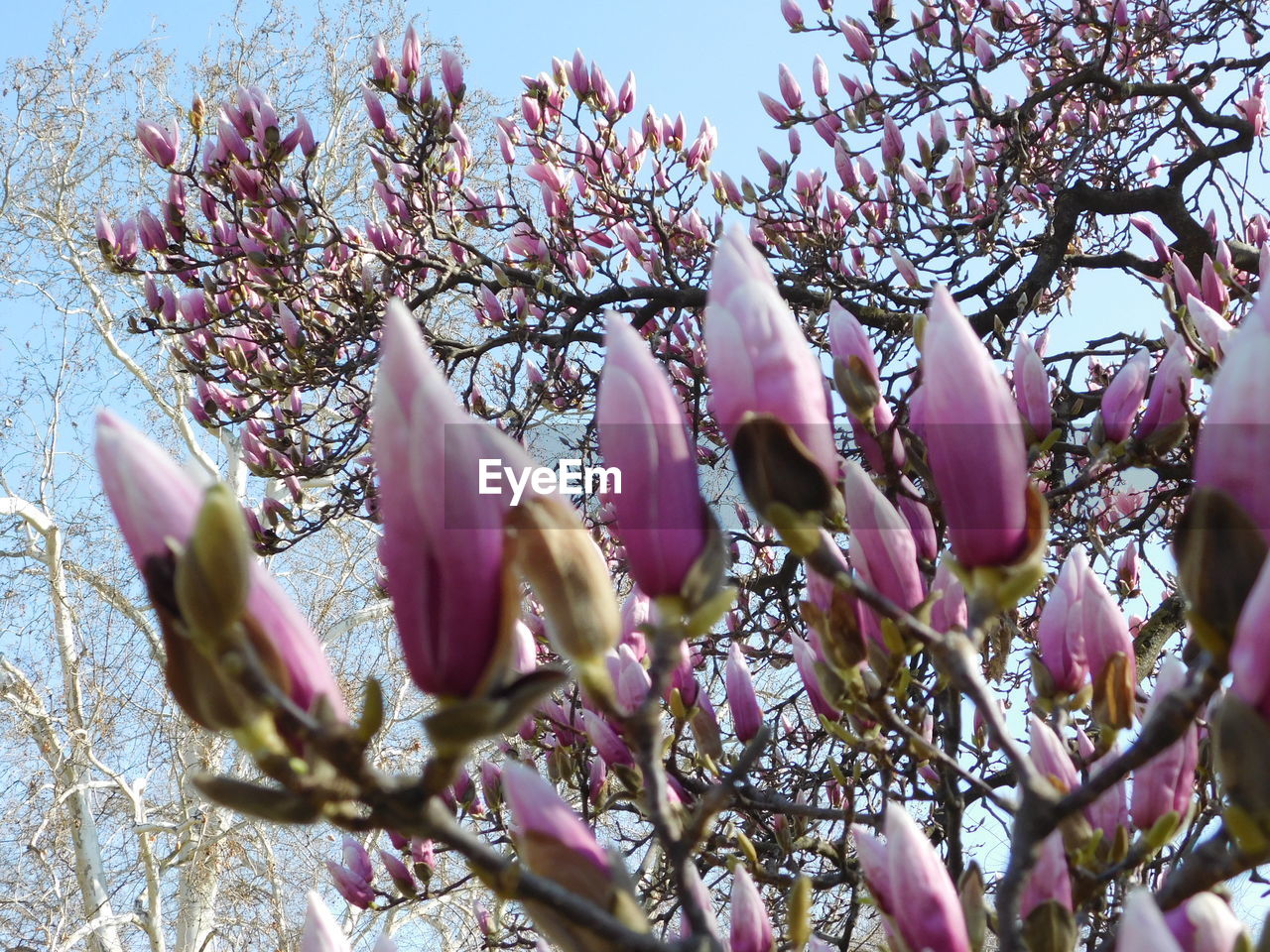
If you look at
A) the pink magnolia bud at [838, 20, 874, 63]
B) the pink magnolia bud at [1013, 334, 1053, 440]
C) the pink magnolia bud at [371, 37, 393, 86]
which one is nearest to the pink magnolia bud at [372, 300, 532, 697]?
the pink magnolia bud at [1013, 334, 1053, 440]

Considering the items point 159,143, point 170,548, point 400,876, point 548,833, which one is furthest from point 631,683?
point 159,143

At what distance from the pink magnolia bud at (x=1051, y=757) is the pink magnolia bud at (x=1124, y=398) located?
65 cm

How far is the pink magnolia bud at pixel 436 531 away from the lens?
0.45 meters

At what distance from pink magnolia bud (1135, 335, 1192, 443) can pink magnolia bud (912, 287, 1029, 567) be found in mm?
830

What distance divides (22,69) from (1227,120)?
9873 mm

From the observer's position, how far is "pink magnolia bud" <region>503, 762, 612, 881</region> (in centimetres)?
50

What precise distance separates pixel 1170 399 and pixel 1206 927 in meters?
0.91

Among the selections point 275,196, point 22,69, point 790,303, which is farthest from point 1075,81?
point 22,69

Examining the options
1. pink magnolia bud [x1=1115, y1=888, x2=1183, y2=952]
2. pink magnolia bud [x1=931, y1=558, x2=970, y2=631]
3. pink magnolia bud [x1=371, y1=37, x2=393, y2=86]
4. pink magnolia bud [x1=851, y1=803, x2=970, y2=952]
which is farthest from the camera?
pink magnolia bud [x1=371, y1=37, x2=393, y2=86]

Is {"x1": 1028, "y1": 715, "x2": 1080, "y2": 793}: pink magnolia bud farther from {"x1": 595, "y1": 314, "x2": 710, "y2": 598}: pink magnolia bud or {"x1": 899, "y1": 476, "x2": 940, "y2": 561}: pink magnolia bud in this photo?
{"x1": 595, "y1": 314, "x2": 710, "y2": 598}: pink magnolia bud

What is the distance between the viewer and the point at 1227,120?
111 inches

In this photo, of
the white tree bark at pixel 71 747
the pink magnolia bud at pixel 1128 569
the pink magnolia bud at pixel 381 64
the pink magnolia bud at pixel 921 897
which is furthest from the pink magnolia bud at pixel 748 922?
the white tree bark at pixel 71 747

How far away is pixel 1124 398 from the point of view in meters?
1.33

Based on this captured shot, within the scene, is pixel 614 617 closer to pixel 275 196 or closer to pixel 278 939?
pixel 275 196
